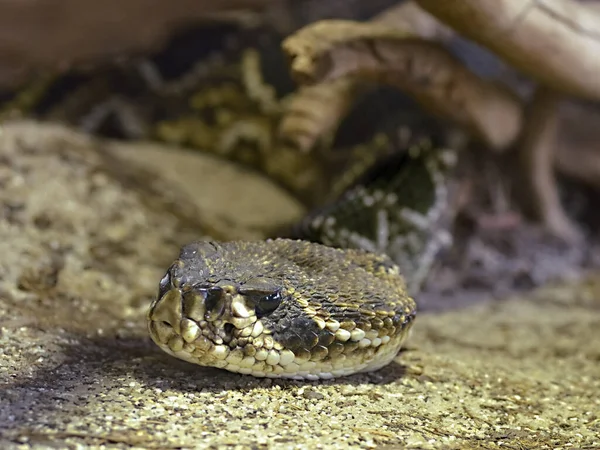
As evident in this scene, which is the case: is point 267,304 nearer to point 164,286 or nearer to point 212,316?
point 212,316

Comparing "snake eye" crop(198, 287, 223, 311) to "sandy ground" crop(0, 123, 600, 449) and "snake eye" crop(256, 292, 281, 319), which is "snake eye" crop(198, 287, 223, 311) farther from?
"sandy ground" crop(0, 123, 600, 449)

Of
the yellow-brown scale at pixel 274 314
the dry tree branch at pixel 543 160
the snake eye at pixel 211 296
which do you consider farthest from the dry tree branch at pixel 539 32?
the snake eye at pixel 211 296

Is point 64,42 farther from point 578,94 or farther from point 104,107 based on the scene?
point 578,94

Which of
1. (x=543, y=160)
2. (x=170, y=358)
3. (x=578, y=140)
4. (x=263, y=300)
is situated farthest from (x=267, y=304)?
(x=578, y=140)

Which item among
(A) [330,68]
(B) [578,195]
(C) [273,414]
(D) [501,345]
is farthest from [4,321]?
(B) [578,195]

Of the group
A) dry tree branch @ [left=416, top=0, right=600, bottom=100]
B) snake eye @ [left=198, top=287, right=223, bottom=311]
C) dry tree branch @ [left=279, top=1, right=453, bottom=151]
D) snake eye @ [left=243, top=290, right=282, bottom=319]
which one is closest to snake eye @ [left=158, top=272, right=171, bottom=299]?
snake eye @ [left=198, top=287, right=223, bottom=311]

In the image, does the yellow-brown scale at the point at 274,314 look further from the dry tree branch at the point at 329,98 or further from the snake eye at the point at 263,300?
the dry tree branch at the point at 329,98
